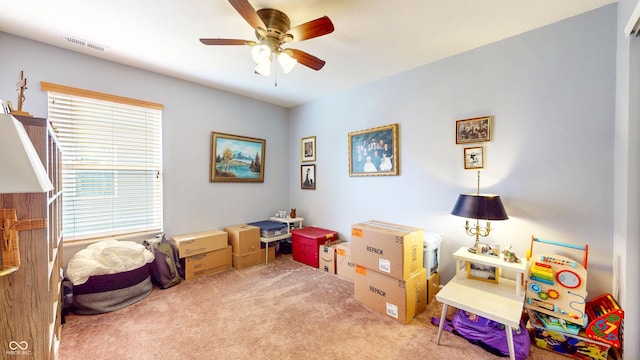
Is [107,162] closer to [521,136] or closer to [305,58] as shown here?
[305,58]

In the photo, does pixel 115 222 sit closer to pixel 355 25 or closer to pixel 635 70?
pixel 355 25

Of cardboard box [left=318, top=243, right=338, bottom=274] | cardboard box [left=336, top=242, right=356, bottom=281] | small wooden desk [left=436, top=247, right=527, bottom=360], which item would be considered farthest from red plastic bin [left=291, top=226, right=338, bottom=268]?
small wooden desk [left=436, top=247, right=527, bottom=360]

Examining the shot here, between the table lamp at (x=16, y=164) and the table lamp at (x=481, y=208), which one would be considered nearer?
the table lamp at (x=16, y=164)

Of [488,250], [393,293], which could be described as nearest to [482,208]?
[488,250]

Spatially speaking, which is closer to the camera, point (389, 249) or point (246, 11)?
point (246, 11)

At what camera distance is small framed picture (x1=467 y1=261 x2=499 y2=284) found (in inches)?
82.0

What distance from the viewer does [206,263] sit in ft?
10.2

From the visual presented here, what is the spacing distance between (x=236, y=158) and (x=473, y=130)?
10.3 ft

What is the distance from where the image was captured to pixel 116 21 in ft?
6.43

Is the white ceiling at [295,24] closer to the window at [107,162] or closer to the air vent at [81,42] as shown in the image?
the air vent at [81,42]

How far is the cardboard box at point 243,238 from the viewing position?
10.9 ft

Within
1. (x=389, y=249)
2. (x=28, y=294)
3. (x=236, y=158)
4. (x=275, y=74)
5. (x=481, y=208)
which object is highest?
(x=275, y=74)

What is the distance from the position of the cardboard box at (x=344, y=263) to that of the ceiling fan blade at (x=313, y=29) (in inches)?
93.7

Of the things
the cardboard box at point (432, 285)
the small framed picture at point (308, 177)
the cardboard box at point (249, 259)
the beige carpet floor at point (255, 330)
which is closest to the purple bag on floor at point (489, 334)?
the beige carpet floor at point (255, 330)
